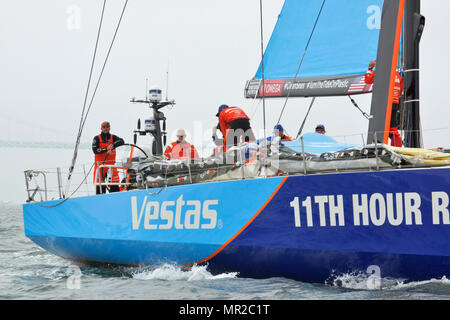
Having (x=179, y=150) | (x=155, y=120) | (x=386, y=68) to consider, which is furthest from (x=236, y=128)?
(x=155, y=120)

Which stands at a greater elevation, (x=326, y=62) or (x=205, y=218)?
(x=326, y=62)

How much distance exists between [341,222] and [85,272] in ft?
10.7

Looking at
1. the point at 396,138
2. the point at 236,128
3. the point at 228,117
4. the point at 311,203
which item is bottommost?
the point at 311,203

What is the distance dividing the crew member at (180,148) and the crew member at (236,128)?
1.11 m

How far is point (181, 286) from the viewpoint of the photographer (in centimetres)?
441

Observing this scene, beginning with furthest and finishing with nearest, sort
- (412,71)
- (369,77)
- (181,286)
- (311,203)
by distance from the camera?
(369,77), (412,71), (181,286), (311,203)

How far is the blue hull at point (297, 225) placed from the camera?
357 cm

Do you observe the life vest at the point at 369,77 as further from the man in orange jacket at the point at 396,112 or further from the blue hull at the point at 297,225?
the blue hull at the point at 297,225

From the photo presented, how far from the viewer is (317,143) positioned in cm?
496

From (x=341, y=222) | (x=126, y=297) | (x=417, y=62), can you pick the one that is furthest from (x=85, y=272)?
(x=417, y=62)

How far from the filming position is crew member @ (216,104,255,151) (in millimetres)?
5375

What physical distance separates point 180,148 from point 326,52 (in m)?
2.22

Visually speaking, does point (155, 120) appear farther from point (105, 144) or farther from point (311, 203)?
point (311, 203)
